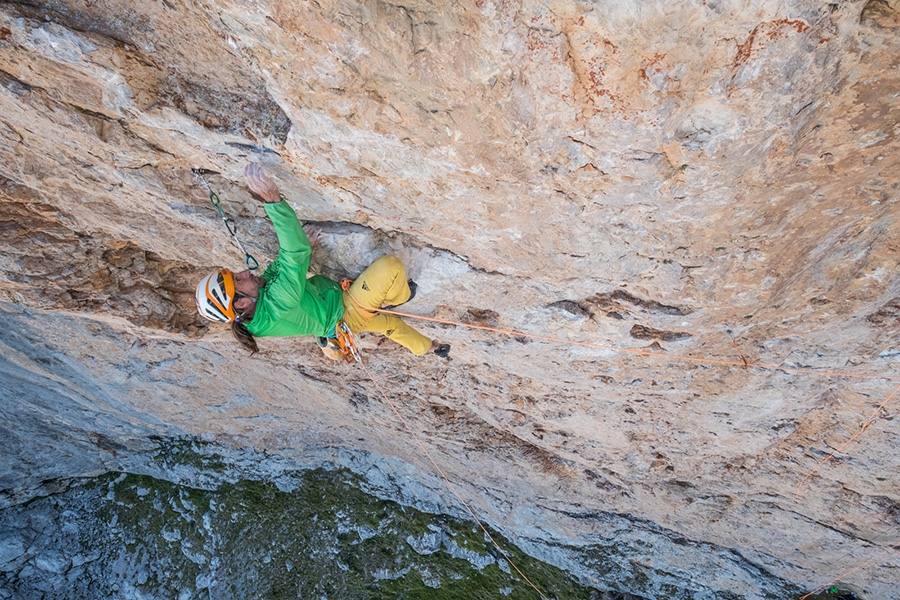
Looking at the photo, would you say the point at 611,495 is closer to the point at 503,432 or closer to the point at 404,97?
the point at 503,432

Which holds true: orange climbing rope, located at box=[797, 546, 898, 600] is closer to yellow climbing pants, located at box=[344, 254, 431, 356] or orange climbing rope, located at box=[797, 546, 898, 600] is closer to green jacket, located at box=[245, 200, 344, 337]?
yellow climbing pants, located at box=[344, 254, 431, 356]

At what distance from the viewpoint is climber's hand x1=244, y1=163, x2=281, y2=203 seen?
2.71 meters

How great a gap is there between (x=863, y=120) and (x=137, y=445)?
8.53m

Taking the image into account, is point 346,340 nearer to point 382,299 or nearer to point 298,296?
point 382,299

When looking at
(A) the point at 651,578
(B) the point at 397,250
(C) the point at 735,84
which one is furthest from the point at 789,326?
(A) the point at 651,578

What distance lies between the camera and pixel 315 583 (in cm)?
640

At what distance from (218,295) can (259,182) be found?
108 centimetres

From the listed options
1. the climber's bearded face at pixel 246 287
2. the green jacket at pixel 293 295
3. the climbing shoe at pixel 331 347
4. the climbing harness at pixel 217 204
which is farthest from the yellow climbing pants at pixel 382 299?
the climbing harness at pixel 217 204

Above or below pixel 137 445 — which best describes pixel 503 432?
above

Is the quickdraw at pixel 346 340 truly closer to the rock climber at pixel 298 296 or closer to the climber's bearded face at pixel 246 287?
the rock climber at pixel 298 296

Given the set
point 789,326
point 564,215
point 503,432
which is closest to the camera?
point 564,215

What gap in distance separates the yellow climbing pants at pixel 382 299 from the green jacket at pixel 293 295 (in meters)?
0.14

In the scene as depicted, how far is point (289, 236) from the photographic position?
9.57 feet

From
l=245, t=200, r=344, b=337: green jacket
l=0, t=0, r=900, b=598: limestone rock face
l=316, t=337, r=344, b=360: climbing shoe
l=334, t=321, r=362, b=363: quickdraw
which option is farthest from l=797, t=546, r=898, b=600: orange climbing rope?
l=245, t=200, r=344, b=337: green jacket
